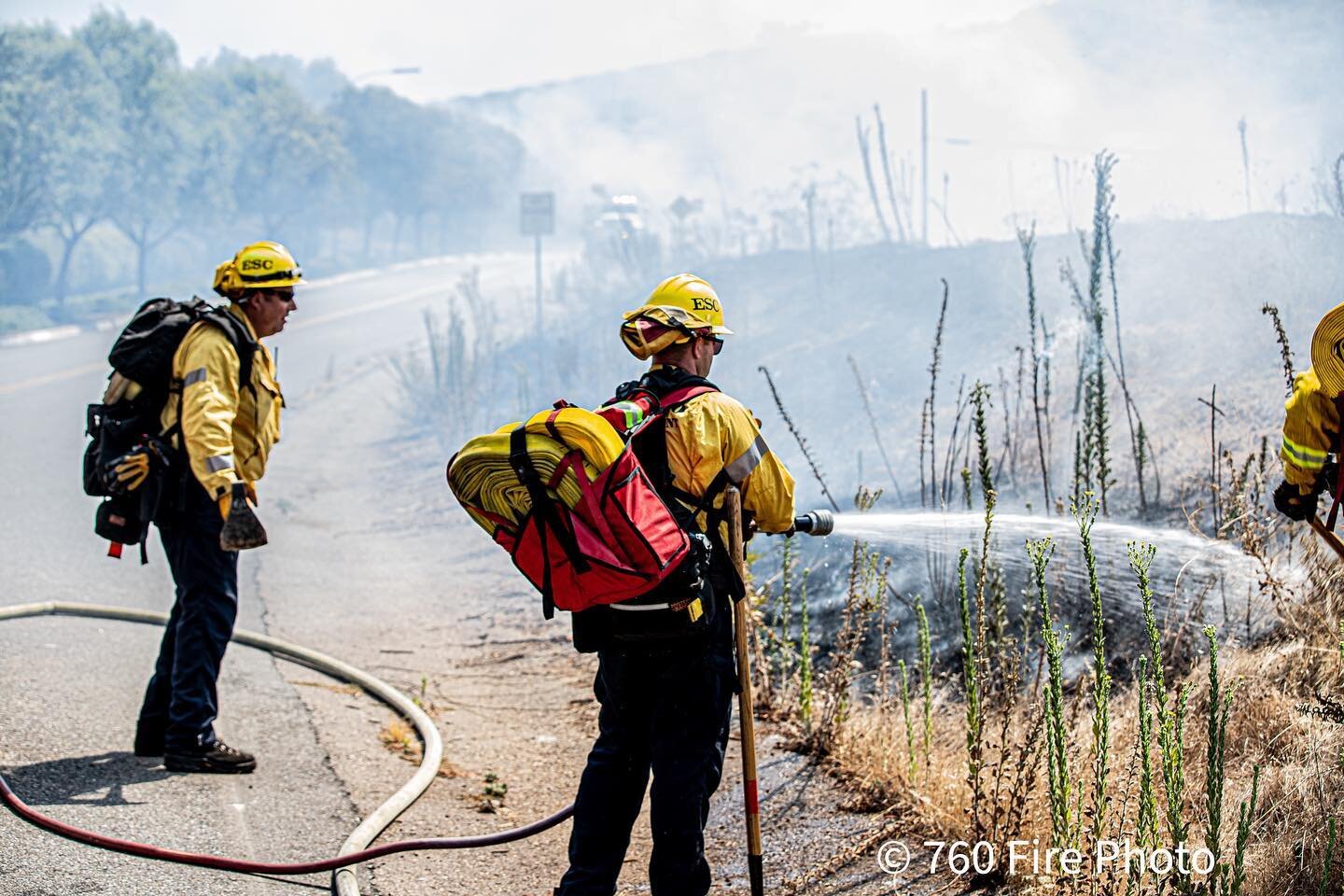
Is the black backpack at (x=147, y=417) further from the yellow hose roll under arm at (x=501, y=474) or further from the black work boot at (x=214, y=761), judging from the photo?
the yellow hose roll under arm at (x=501, y=474)

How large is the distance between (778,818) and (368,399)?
1596 centimetres

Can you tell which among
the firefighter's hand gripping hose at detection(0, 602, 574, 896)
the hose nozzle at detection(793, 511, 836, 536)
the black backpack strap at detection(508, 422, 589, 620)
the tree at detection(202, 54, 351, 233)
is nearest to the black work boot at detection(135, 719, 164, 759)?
the firefighter's hand gripping hose at detection(0, 602, 574, 896)

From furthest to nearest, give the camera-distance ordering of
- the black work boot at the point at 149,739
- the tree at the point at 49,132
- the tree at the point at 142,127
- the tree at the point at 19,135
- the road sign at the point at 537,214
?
the tree at the point at 142,127, the tree at the point at 49,132, the tree at the point at 19,135, the road sign at the point at 537,214, the black work boot at the point at 149,739

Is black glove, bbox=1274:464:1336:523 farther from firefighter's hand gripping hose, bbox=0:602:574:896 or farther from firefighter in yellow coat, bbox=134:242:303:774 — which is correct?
firefighter in yellow coat, bbox=134:242:303:774

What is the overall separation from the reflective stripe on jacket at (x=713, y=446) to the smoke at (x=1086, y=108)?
7157 mm

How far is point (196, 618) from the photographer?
4.61 meters

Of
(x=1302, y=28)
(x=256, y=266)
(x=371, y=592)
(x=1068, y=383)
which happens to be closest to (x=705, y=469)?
(x=256, y=266)

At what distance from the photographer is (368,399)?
63.4ft

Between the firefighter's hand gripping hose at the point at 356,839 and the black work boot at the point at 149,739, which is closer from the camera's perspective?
the firefighter's hand gripping hose at the point at 356,839

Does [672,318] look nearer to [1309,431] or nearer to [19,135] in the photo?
[1309,431]

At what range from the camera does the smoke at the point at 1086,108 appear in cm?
1010

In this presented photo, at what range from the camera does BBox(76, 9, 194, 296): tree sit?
40.6 meters

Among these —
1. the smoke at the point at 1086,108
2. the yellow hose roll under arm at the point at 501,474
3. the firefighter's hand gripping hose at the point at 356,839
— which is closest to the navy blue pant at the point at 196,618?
the firefighter's hand gripping hose at the point at 356,839

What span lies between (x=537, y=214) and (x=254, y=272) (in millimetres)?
16926
